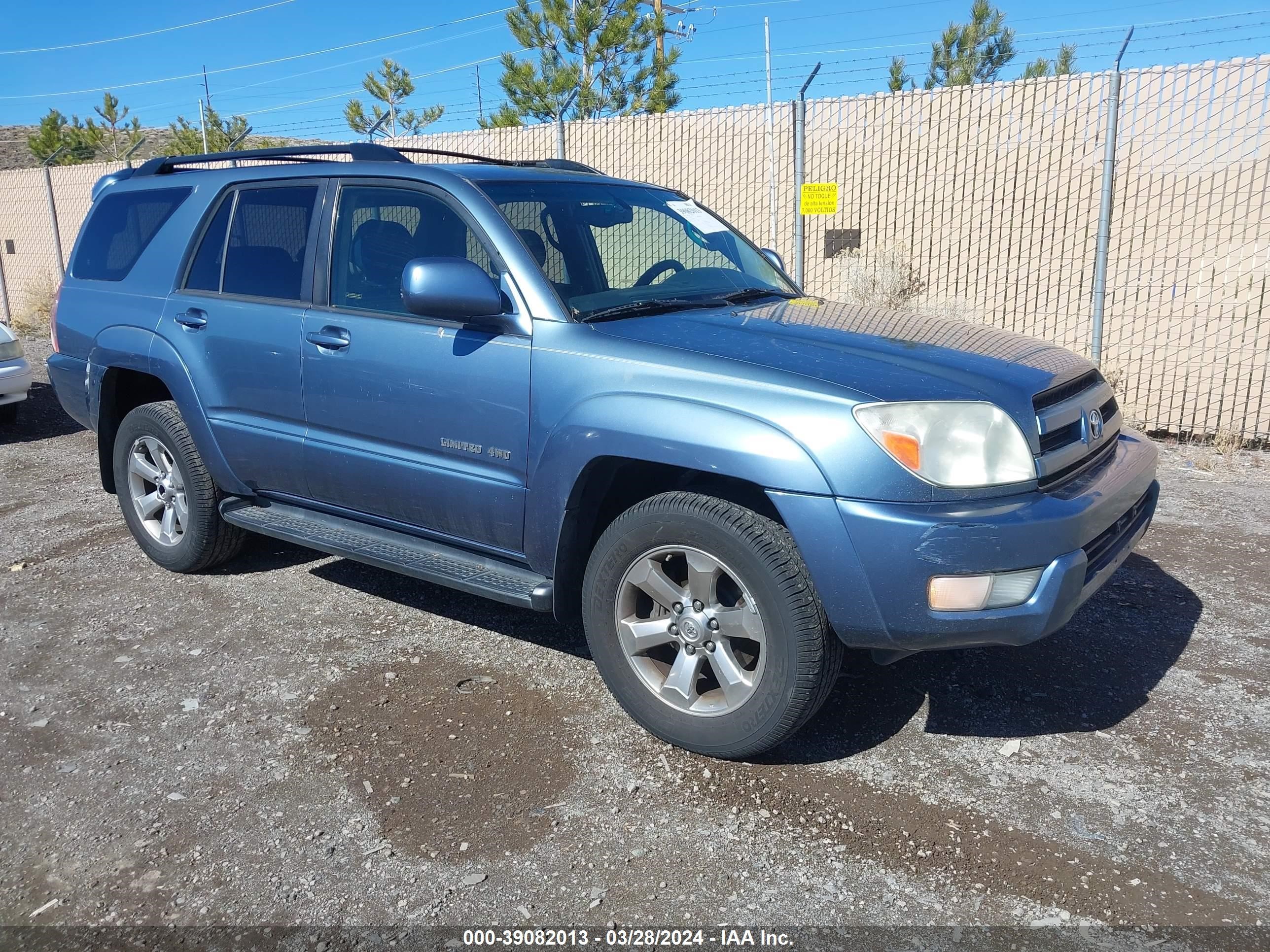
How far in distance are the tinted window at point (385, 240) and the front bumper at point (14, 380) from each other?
5.81 m

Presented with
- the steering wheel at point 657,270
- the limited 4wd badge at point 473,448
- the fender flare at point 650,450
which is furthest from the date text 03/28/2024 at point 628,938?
the steering wheel at point 657,270

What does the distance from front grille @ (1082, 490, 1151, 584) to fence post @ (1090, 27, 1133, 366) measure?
16.1ft

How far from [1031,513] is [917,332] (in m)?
1.01

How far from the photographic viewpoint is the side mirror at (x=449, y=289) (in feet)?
11.1

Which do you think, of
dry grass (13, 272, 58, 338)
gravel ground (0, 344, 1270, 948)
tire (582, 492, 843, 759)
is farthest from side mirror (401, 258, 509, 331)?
dry grass (13, 272, 58, 338)

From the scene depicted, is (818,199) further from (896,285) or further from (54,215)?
(54,215)

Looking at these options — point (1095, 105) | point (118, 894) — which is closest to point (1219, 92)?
point (1095, 105)

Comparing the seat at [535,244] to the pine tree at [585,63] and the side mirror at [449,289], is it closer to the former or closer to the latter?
the side mirror at [449,289]

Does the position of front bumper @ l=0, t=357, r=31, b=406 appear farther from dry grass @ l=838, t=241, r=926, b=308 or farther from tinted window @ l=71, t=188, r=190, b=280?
dry grass @ l=838, t=241, r=926, b=308

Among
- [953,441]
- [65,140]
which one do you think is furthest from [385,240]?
[65,140]

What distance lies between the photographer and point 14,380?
8430 mm

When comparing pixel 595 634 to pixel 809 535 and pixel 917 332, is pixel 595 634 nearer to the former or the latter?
pixel 809 535

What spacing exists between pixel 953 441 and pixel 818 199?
6.75 metres

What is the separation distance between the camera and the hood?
3004 millimetres
